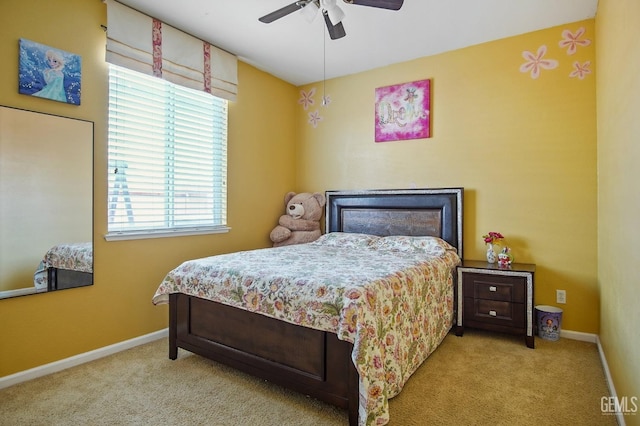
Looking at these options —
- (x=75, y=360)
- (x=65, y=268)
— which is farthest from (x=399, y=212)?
(x=75, y=360)

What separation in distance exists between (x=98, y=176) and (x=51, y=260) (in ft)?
2.18

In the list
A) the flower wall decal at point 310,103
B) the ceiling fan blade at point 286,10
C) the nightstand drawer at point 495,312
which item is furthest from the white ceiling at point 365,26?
the nightstand drawer at point 495,312

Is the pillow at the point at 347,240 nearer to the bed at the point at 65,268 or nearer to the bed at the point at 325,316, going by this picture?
the bed at the point at 325,316

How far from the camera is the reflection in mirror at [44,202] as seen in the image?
2170mm

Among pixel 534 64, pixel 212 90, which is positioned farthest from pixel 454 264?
pixel 212 90

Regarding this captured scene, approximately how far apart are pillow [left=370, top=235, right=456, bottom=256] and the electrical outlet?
92cm

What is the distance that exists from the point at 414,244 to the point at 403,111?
1.49m

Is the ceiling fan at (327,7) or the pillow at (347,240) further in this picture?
the pillow at (347,240)

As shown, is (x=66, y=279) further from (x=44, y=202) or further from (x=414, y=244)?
(x=414, y=244)

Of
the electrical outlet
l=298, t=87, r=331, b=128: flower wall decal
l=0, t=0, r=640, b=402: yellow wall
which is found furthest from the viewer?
l=298, t=87, r=331, b=128: flower wall decal

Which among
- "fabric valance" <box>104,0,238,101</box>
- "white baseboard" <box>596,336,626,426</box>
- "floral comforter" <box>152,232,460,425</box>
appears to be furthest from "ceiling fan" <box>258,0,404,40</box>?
"white baseboard" <box>596,336,626,426</box>

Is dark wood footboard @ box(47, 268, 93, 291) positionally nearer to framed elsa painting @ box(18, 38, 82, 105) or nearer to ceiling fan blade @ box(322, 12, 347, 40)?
framed elsa painting @ box(18, 38, 82, 105)

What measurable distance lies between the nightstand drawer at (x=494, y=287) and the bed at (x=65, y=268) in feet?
9.84

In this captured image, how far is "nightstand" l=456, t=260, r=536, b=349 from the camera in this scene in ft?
9.05
